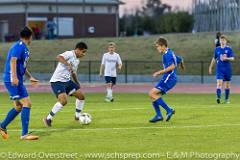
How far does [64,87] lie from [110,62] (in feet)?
32.0

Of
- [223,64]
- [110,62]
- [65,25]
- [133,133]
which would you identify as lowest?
[65,25]

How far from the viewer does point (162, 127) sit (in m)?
16.7

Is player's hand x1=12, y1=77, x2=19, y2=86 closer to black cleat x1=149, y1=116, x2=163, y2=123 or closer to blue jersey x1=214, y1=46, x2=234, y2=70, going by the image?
black cleat x1=149, y1=116, x2=163, y2=123

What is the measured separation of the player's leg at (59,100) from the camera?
1719cm

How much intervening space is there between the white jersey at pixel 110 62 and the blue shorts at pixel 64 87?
9292 millimetres

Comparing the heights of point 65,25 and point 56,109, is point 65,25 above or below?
below

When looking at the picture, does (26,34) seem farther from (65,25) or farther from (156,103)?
(65,25)

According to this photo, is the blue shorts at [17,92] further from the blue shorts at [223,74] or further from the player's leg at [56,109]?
the blue shorts at [223,74]

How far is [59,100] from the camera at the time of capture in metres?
17.3

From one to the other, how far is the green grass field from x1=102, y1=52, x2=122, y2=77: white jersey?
18.6 feet

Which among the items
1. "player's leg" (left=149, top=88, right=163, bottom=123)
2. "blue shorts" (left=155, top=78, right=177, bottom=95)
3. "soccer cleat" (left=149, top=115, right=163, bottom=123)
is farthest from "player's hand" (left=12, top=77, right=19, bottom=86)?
"blue shorts" (left=155, top=78, right=177, bottom=95)

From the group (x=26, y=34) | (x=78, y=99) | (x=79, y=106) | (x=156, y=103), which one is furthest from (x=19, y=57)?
(x=156, y=103)

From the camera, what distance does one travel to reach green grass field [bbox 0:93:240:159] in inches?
525

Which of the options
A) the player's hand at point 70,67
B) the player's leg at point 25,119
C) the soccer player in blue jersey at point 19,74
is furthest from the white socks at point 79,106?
the player's leg at point 25,119
